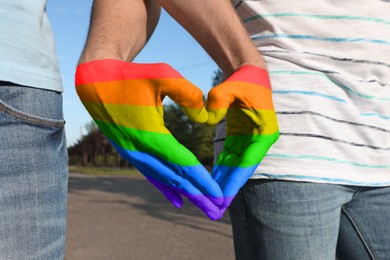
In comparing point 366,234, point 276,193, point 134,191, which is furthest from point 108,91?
point 134,191

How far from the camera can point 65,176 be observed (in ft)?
3.63

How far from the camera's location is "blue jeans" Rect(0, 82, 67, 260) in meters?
0.99

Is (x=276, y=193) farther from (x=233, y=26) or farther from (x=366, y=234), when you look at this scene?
(x=233, y=26)

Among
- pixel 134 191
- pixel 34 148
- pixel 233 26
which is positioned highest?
pixel 233 26

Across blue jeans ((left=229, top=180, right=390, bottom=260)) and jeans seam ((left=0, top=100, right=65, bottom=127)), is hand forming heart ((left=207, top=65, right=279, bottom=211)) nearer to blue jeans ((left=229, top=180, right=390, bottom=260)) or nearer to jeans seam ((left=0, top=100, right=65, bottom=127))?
blue jeans ((left=229, top=180, right=390, bottom=260))

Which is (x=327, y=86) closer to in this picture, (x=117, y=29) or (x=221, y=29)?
(x=221, y=29)

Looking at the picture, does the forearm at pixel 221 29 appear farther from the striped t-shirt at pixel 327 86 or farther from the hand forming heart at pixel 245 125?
the striped t-shirt at pixel 327 86

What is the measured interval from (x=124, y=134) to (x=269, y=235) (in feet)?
1.57

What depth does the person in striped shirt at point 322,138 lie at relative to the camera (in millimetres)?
1147

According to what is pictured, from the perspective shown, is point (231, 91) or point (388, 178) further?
point (388, 178)

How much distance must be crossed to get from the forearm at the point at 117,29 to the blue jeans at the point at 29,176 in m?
0.18

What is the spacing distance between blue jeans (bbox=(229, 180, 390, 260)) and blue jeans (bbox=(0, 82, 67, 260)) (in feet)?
1.46

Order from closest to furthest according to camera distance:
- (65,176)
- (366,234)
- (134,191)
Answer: (65,176) < (366,234) < (134,191)

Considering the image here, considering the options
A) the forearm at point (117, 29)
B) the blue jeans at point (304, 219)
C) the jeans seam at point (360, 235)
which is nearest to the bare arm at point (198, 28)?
the forearm at point (117, 29)
